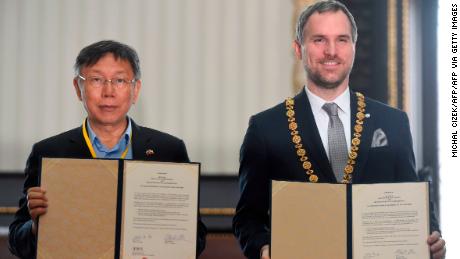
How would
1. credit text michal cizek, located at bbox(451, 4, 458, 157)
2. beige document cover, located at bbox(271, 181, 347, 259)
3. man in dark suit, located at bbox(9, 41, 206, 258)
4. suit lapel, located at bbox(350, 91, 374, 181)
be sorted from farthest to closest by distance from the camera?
credit text michal cizek, located at bbox(451, 4, 458, 157)
man in dark suit, located at bbox(9, 41, 206, 258)
suit lapel, located at bbox(350, 91, 374, 181)
beige document cover, located at bbox(271, 181, 347, 259)

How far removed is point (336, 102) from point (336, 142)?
0.51ft

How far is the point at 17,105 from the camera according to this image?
4695mm

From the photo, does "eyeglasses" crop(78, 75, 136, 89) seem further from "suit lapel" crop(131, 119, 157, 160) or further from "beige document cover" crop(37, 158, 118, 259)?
"beige document cover" crop(37, 158, 118, 259)

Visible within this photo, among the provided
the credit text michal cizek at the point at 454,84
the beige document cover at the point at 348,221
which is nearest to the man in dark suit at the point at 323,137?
the beige document cover at the point at 348,221

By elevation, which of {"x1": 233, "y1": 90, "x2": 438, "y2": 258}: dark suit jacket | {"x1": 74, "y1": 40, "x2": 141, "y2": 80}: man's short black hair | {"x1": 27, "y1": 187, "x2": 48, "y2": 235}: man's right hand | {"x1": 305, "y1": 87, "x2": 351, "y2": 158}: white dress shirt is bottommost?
{"x1": 27, "y1": 187, "x2": 48, "y2": 235}: man's right hand

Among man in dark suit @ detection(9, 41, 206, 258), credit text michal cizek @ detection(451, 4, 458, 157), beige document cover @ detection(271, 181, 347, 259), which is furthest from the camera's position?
credit text michal cizek @ detection(451, 4, 458, 157)

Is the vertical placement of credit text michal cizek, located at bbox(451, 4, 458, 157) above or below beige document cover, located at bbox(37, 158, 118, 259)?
above

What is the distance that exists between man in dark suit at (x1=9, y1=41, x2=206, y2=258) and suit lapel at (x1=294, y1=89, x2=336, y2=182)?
495 mm

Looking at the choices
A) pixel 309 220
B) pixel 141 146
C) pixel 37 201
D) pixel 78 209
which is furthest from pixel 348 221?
pixel 37 201

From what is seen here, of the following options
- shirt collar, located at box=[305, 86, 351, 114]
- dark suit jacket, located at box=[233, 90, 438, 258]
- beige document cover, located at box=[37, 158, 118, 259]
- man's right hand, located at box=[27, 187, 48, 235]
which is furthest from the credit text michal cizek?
man's right hand, located at box=[27, 187, 48, 235]

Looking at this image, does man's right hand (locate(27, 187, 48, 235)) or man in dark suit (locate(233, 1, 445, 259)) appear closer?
man's right hand (locate(27, 187, 48, 235))

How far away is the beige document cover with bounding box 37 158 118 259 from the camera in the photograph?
94.7 inches

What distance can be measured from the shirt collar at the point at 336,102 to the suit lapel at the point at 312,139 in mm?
20

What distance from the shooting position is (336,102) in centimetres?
259
